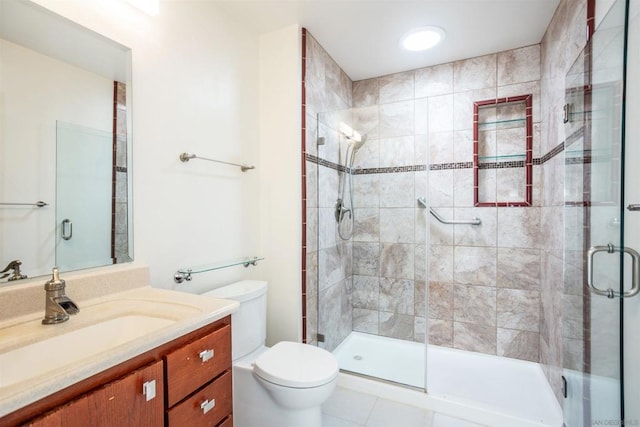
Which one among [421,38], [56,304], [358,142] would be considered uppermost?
[421,38]

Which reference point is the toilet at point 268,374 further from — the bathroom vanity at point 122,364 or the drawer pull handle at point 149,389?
the drawer pull handle at point 149,389

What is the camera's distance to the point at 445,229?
256cm

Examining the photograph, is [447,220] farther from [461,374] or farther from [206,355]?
[206,355]

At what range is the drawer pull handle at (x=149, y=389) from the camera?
2.68 feet

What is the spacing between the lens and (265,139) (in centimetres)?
214

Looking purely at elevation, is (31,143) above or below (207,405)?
above

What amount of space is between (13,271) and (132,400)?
0.63 metres

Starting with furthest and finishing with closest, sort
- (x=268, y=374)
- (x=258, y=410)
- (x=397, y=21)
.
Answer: (x=397, y=21) < (x=258, y=410) < (x=268, y=374)

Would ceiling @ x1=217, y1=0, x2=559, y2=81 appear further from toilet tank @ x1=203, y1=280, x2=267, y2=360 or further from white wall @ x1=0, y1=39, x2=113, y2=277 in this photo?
toilet tank @ x1=203, y1=280, x2=267, y2=360

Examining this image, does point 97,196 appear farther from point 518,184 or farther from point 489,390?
point 518,184

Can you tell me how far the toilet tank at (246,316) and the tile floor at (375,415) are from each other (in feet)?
2.12

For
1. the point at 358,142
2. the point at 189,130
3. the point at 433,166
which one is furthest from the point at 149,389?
the point at 433,166

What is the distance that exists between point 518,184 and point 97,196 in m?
2.75

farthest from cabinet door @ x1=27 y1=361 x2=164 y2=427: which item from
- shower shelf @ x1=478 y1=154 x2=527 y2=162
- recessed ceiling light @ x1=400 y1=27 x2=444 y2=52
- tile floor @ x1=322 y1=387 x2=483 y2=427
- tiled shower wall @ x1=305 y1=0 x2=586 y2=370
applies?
shower shelf @ x1=478 y1=154 x2=527 y2=162
